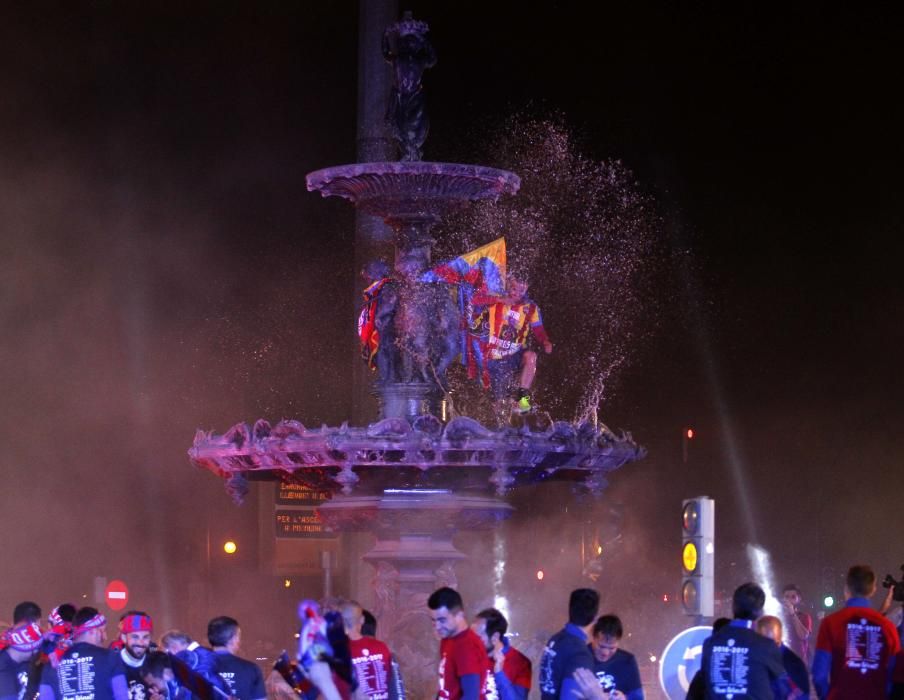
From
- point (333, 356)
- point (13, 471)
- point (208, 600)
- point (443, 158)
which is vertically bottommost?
point (208, 600)

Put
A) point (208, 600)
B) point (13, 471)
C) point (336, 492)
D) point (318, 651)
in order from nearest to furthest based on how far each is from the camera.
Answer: point (318, 651)
point (336, 492)
point (13, 471)
point (208, 600)

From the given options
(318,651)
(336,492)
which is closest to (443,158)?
(336,492)

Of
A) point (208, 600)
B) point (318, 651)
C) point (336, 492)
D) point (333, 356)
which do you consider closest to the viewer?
point (318, 651)

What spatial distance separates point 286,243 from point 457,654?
1954 cm

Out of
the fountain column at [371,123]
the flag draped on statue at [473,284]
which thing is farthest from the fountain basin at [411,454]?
the fountain column at [371,123]

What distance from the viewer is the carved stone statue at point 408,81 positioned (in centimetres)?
1662

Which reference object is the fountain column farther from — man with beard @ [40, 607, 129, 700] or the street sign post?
man with beard @ [40, 607, 129, 700]

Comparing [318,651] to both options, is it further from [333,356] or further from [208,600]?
[208,600]

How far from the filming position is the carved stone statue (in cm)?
1662

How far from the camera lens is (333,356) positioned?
90.7ft

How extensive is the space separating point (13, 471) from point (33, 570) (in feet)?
5.64

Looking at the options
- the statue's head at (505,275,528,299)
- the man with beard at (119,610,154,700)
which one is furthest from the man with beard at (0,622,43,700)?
the statue's head at (505,275,528,299)

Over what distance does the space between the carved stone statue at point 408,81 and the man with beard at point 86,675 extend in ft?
26.8

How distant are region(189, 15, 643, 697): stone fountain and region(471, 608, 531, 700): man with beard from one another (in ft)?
17.1
